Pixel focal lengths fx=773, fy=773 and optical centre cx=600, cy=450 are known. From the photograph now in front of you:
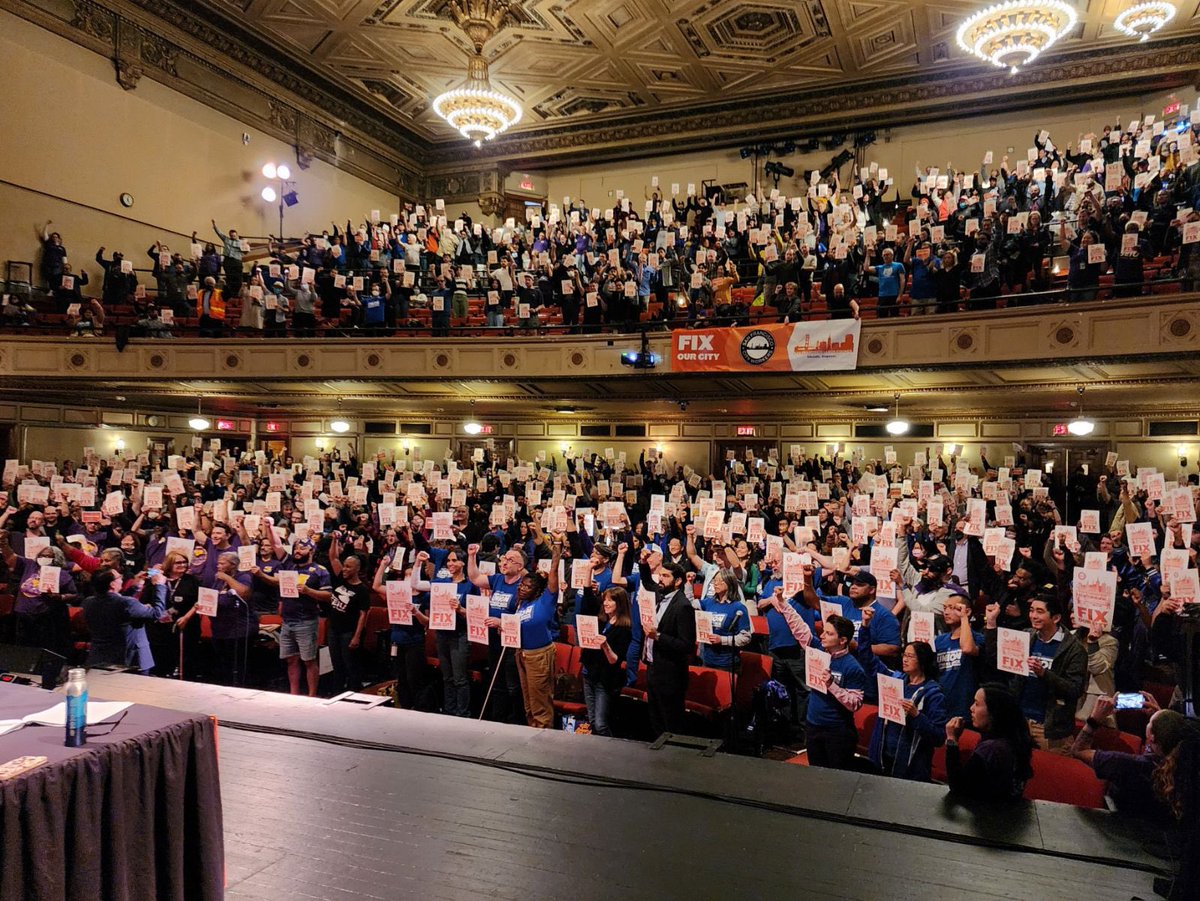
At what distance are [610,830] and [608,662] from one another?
6.38 feet

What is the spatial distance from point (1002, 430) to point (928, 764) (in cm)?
1361

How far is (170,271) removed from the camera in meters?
15.6

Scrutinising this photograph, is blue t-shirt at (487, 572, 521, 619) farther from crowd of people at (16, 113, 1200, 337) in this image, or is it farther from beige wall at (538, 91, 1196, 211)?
beige wall at (538, 91, 1196, 211)

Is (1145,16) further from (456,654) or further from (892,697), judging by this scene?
(456,654)

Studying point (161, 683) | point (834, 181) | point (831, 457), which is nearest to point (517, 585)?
point (161, 683)

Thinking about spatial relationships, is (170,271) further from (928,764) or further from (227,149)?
(928,764)

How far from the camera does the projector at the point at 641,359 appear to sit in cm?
1293

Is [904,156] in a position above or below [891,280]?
above

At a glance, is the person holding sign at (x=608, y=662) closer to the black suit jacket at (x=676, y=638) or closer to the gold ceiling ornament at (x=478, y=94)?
the black suit jacket at (x=676, y=638)

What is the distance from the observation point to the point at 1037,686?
16.4 feet

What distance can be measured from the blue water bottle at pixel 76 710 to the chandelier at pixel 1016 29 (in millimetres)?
15592

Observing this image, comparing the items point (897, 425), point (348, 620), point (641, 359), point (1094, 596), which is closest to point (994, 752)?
point (1094, 596)

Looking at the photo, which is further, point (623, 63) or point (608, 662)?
point (623, 63)

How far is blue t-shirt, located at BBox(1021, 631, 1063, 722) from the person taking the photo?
489cm
